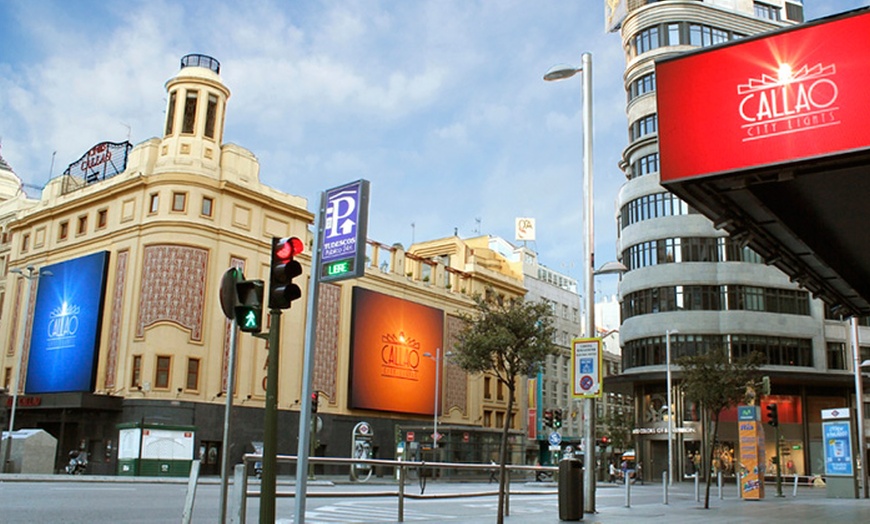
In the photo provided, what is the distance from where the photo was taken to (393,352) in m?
57.6

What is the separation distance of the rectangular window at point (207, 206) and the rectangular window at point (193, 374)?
817 cm

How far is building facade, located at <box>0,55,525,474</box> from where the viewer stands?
45375 millimetres

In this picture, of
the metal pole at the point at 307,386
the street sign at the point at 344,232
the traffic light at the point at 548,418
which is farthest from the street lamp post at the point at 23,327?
the street sign at the point at 344,232

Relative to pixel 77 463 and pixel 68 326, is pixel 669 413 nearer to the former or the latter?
pixel 77 463

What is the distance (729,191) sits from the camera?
11977mm

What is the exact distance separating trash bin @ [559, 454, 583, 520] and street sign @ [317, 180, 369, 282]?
Result: 7.44m

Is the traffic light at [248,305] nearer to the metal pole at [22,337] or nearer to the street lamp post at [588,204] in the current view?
the street lamp post at [588,204]

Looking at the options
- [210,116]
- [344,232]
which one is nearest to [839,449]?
[344,232]

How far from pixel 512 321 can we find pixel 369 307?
40.1m

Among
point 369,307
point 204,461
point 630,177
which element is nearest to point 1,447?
point 204,461

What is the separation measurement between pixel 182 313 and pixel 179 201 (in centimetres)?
633

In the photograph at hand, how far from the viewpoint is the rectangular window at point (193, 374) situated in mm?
45594

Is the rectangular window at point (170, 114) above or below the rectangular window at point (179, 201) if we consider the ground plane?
above

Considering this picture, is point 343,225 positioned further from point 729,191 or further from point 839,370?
point 839,370
